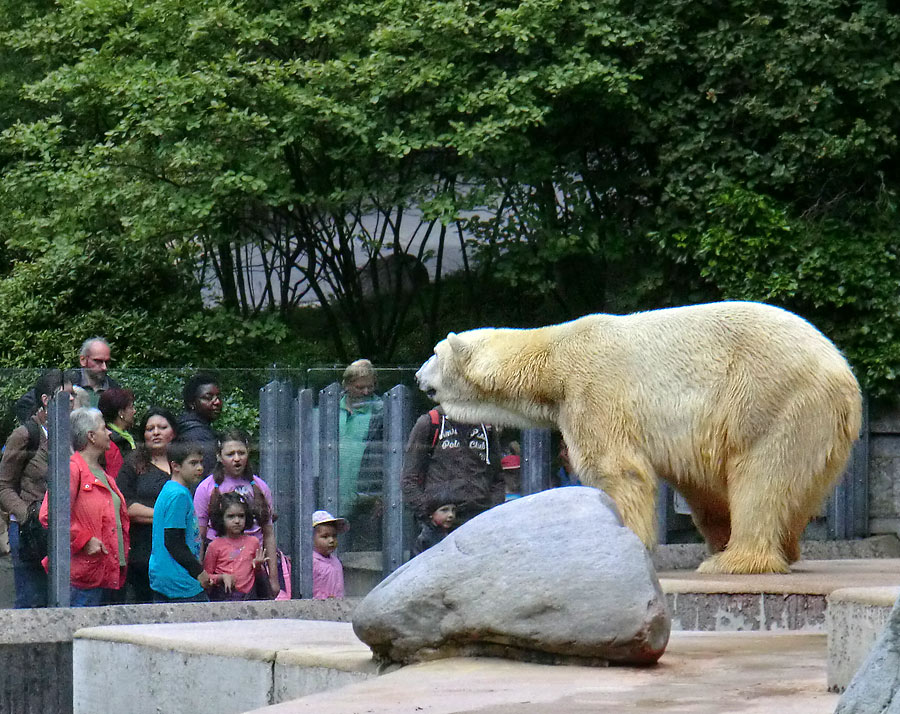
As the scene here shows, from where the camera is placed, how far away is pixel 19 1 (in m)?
16.6

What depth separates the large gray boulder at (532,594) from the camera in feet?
17.1

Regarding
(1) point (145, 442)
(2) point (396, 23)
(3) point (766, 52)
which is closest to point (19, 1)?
(2) point (396, 23)

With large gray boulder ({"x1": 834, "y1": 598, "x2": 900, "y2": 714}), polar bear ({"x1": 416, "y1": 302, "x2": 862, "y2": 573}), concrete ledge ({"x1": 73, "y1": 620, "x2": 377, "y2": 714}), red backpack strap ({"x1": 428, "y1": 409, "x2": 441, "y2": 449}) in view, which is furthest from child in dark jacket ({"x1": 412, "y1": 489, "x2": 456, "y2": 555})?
large gray boulder ({"x1": 834, "y1": 598, "x2": 900, "y2": 714})

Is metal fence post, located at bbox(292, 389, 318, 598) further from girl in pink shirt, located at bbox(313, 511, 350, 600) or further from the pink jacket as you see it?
the pink jacket

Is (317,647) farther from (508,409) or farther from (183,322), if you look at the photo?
(183,322)

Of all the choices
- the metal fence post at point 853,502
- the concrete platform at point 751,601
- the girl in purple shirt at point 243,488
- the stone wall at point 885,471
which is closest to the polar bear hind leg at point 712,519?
the concrete platform at point 751,601

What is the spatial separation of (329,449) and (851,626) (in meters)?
5.38

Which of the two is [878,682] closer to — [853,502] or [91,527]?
[91,527]

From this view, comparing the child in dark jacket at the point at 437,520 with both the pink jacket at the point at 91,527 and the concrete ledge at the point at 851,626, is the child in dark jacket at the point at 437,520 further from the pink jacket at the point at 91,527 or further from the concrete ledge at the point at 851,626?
the concrete ledge at the point at 851,626

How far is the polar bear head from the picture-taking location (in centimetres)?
815

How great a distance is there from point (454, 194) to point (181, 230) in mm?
2670

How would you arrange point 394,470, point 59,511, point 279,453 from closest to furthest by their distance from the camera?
point 59,511, point 279,453, point 394,470

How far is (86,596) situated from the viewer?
835 cm

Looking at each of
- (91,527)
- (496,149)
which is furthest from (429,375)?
(496,149)
